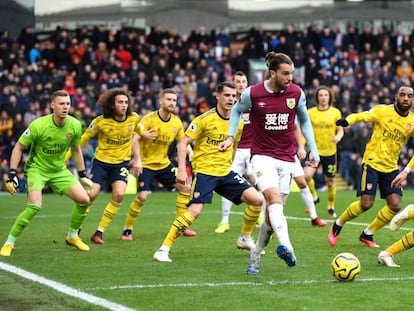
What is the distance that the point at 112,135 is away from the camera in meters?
14.1

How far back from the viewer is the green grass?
8547 millimetres

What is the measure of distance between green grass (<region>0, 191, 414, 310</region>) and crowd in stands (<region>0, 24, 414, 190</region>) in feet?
42.3

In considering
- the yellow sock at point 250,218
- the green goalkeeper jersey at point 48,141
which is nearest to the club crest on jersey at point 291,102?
the yellow sock at point 250,218

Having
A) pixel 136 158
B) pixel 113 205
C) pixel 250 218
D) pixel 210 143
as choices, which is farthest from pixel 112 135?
pixel 250 218

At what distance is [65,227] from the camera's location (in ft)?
53.7

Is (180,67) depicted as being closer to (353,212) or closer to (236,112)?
(353,212)

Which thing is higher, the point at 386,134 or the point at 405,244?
the point at 386,134

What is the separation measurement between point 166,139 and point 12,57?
642 inches

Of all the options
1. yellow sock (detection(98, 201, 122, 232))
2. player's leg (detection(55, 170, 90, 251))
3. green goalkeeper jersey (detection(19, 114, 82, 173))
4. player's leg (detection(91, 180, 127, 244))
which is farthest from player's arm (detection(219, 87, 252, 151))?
yellow sock (detection(98, 201, 122, 232))

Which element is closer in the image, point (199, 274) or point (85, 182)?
point (199, 274)

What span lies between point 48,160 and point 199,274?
3.28 m

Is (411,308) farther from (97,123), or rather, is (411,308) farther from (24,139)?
(97,123)

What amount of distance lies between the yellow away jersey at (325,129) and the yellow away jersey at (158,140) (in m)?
4.78

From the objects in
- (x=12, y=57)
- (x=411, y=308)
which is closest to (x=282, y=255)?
(x=411, y=308)
